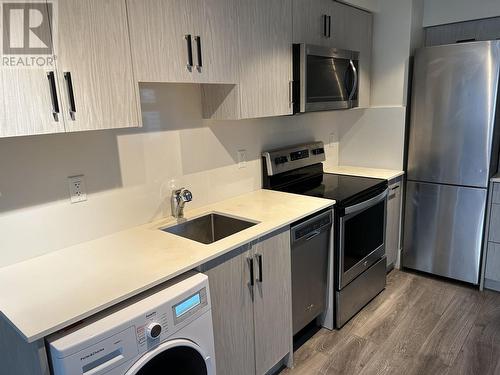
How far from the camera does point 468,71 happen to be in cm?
258

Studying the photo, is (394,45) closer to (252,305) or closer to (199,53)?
(199,53)

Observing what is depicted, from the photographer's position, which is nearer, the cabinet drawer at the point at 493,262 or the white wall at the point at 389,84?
the cabinet drawer at the point at 493,262

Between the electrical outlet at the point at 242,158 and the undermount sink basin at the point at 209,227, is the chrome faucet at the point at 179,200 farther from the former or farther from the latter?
the electrical outlet at the point at 242,158

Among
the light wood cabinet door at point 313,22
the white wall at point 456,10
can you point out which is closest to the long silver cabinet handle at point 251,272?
the light wood cabinet door at point 313,22

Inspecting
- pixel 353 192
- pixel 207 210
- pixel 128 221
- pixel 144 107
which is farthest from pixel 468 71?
pixel 128 221

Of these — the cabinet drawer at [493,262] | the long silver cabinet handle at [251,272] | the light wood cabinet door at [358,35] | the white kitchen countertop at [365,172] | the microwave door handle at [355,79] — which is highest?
the light wood cabinet door at [358,35]

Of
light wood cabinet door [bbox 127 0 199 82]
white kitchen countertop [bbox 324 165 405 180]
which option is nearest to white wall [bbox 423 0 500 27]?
white kitchen countertop [bbox 324 165 405 180]

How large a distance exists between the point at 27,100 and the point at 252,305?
1271mm

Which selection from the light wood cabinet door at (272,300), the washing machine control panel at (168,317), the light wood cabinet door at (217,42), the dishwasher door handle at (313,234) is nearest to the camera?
the washing machine control panel at (168,317)

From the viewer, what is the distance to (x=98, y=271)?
140cm

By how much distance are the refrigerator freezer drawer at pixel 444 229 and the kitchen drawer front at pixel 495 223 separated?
2.3 inches

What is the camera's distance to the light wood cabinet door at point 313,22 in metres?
2.23

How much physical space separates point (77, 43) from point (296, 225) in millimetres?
1299

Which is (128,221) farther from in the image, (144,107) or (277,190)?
(277,190)
